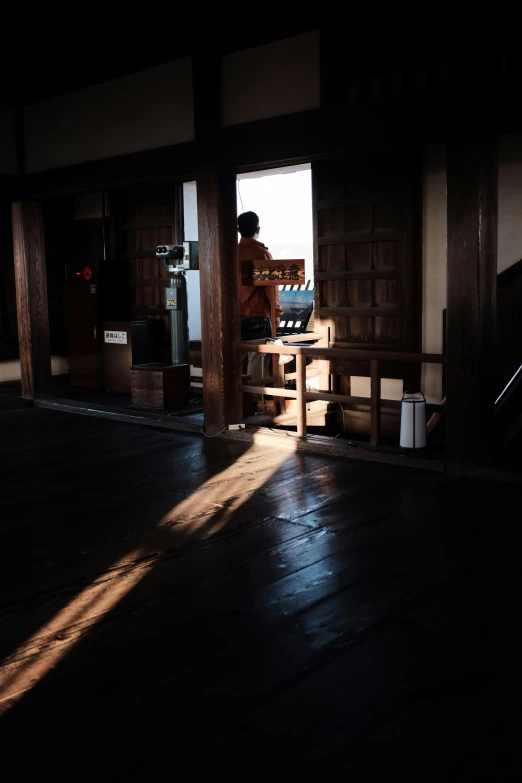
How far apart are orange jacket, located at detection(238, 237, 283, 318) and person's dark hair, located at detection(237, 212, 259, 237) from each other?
65mm

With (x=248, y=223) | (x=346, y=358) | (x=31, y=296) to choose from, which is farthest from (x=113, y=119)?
(x=346, y=358)

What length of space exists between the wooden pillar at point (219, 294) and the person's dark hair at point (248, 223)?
64 cm

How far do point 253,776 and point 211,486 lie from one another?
2785mm

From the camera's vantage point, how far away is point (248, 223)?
6.62 metres

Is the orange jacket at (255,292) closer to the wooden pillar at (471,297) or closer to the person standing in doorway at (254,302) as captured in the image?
the person standing in doorway at (254,302)

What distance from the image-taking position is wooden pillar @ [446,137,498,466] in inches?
178

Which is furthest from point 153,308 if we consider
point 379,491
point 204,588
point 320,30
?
point 204,588

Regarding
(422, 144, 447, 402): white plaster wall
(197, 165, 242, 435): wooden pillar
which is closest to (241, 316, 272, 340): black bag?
(197, 165, 242, 435): wooden pillar

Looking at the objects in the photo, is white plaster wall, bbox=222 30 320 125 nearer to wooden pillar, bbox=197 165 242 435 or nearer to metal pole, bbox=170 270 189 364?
wooden pillar, bbox=197 165 242 435

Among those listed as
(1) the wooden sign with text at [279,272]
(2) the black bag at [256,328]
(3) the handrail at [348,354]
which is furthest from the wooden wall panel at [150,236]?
(3) the handrail at [348,354]

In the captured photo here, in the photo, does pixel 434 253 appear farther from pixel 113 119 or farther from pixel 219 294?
pixel 113 119

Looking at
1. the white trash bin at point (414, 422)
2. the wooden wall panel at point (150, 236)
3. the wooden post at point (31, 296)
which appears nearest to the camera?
the white trash bin at point (414, 422)

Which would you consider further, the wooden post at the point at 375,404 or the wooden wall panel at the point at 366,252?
the wooden wall panel at the point at 366,252

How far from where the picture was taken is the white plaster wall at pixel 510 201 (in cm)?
622
